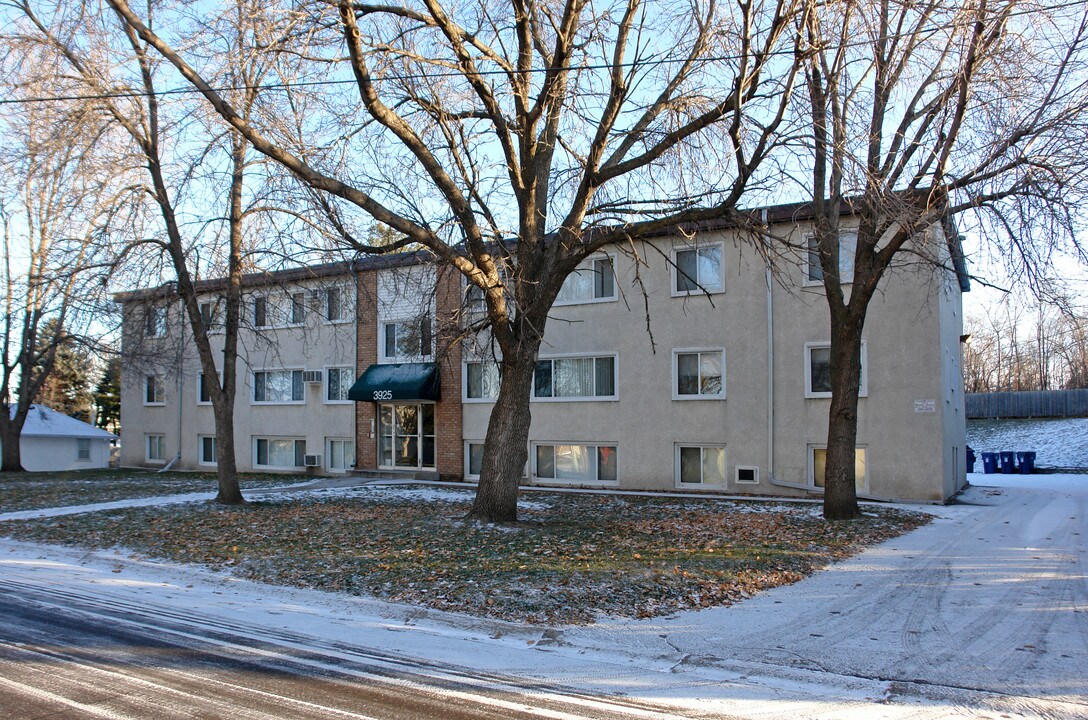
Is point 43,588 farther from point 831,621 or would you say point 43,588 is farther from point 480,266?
point 831,621

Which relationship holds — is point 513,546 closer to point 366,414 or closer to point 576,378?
point 576,378

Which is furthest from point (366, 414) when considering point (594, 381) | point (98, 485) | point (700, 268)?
point (700, 268)

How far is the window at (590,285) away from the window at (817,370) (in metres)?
5.36

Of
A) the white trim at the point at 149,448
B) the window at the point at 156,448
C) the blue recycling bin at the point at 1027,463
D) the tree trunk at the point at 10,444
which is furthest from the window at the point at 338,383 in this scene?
the blue recycling bin at the point at 1027,463

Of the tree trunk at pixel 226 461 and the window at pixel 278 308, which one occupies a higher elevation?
the window at pixel 278 308

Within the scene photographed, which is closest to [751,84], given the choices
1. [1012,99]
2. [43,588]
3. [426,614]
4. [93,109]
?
[1012,99]

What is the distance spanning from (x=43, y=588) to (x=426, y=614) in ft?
15.3

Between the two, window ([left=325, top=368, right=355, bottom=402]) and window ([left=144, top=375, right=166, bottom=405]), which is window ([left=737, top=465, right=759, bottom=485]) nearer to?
window ([left=325, top=368, right=355, bottom=402])

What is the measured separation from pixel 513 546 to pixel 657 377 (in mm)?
10906

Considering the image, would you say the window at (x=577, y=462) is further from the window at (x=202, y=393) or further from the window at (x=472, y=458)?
the window at (x=202, y=393)

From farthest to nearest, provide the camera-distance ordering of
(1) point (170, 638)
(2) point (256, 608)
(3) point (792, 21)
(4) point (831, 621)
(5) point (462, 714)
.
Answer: (3) point (792, 21) < (2) point (256, 608) < (4) point (831, 621) < (1) point (170, 638) < (5) point (462, 714)

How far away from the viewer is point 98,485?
22.5 m

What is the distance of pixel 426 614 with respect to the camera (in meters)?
7.57

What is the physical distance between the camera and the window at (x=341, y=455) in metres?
25.5
